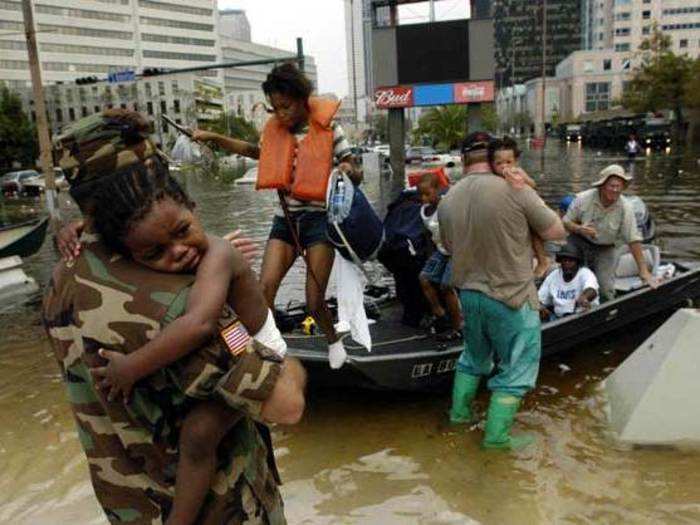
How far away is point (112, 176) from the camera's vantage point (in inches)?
61.1

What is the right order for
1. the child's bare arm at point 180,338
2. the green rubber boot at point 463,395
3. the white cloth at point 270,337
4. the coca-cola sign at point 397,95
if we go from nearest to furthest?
the child's bare arm at point 180,338 → the white cloth at point 270,337 → the green rubber boot at point 463,395 → the coca-cola sign at point 397,95

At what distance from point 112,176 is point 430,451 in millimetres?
3764

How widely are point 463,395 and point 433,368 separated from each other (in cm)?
39

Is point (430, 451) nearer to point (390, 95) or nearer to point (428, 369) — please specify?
point (428, 369)

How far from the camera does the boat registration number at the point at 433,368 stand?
506 cm

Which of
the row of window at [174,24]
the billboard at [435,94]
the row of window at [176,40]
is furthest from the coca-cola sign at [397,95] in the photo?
the row of window at [174,24]

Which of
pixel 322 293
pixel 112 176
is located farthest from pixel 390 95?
pixel 112 176

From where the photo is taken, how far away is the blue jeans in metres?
4.30

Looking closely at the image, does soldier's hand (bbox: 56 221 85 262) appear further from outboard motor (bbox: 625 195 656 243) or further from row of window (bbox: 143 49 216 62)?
row of window (bbox: 143 49 216 62)

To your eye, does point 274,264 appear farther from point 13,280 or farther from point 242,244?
point 13,280

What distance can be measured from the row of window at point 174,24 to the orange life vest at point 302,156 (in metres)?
117

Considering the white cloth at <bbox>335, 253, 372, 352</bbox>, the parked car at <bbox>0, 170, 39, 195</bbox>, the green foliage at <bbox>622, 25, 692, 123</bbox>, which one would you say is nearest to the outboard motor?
the white cloth at <bbox>335, 253, 372, 352</bbox>

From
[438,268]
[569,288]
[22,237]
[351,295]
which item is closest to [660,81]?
[22,237]

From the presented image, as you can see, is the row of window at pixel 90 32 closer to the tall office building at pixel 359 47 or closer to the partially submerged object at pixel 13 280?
the tall office building at pixel 359 47
